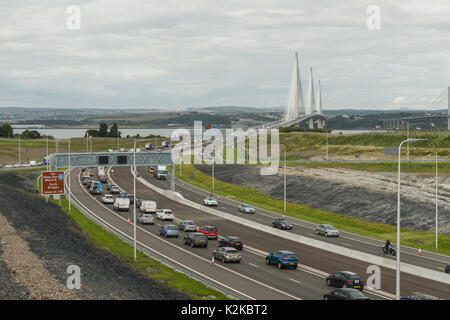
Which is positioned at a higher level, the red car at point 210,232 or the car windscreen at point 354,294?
the car windscreen at point 354,294

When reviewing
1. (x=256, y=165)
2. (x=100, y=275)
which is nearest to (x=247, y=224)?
(x=100, y=275)

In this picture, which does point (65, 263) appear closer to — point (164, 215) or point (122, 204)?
point (164, 215)

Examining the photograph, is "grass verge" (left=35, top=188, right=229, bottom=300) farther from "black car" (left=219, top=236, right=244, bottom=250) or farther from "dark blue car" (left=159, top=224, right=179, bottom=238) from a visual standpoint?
"black car" (left=219, top=236, right=244, bottom=250)

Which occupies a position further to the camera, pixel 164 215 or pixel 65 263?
pixel 164 215

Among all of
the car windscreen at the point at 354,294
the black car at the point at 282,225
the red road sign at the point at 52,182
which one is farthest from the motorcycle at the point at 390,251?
the red road sign at the point at 52,182
